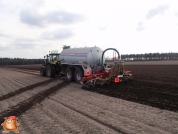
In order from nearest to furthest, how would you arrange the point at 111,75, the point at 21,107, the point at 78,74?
the point at 21,107
the point at 111,75
the point at 78,74

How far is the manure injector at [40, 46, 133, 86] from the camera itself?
11688 mm

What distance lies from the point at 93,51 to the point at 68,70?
8.62ft

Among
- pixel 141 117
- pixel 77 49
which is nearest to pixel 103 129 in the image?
pixel 141 117

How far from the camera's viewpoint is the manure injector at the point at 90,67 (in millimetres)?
11688

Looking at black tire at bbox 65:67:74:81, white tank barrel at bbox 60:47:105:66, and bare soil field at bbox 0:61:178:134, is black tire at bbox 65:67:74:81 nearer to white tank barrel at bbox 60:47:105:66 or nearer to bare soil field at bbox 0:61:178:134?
white tank barrel at bbox 60:47:105:66

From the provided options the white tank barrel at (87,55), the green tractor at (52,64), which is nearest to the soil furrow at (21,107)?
the white tank barrel at (87,55)

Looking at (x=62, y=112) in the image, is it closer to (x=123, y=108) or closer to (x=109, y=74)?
(x=123, y=108)

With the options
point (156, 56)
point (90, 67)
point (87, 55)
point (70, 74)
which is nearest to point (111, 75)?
point (90, 67)

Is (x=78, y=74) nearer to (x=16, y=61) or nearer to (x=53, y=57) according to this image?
(x=53, y=57)

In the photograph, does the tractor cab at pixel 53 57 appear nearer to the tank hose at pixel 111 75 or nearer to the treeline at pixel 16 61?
the tank hose at pixel 111 75

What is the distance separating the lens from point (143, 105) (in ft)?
24.0

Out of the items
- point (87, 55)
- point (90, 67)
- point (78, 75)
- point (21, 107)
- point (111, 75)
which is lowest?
point (21, 107)

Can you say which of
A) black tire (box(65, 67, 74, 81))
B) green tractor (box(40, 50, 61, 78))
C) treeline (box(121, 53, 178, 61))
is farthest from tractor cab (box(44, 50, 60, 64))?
treeline (box(121, 53, 178, 61))

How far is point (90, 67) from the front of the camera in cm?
1347
